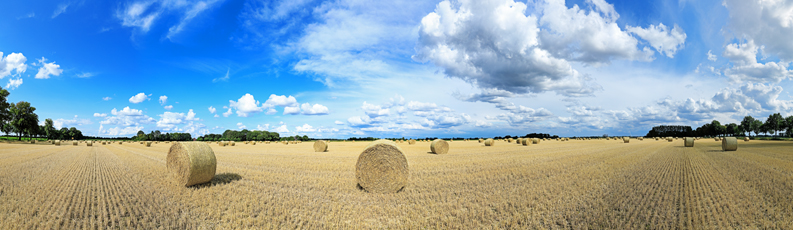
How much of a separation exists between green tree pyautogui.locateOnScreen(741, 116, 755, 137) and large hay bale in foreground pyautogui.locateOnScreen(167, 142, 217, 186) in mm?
152532

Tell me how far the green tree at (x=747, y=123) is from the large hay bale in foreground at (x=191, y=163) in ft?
500

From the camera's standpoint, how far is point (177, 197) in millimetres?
7711

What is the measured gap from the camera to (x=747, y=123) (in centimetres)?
11031

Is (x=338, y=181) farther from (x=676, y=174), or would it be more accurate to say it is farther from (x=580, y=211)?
(x=676, y=174)

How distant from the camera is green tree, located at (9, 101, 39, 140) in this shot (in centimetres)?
5859

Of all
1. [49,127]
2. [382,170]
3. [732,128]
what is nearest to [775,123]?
[732,128]

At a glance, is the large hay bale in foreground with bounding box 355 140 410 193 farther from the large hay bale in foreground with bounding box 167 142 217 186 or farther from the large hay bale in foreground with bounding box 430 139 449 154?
the large hay bale in foreground with bounding box 430 139 449 154

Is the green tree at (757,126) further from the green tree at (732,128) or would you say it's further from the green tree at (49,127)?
the green tree at (49,127)

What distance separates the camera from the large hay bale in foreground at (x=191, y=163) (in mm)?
9328

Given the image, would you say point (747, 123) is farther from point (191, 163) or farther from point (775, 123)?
point (191, 163)

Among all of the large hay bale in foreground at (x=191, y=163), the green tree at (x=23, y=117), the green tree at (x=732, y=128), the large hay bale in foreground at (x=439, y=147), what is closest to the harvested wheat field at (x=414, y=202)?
the large hay bale in foreground at (x=191, y=163)

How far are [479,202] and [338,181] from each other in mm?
4335

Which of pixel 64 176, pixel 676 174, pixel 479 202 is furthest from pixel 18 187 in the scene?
pixel 676 174

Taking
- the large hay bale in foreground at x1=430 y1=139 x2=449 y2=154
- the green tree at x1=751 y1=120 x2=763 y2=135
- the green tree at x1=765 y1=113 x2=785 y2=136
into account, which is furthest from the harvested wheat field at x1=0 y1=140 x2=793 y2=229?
the green tree at x1=751 y1=120 x2=763 y2=135
